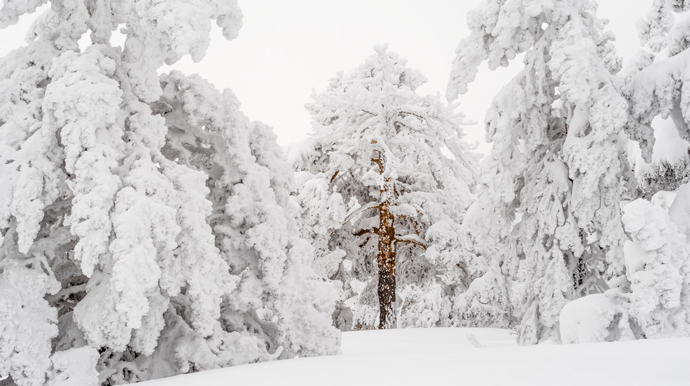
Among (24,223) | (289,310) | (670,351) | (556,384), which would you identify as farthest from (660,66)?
(24,223)

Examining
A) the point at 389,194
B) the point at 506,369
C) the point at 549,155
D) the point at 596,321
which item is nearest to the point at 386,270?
the point at 389,194

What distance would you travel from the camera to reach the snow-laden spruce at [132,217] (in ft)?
16.2

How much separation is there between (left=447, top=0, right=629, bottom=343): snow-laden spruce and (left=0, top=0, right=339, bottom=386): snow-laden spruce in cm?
480

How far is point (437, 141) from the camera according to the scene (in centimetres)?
1622

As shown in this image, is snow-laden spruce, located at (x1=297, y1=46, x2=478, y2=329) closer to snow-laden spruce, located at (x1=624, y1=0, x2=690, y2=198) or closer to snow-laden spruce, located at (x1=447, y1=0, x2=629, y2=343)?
snow-laden spruce, located at (x1=447, y1=0, x2=629, y2=343)

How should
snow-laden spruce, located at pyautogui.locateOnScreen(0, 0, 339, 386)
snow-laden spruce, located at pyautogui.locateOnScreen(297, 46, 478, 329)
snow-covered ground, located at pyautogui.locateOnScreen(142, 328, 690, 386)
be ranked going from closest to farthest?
snow-covered ground, located at pyautogui.locateOnScreen(142, 328, 690, 386) < snow-laden spruce, located at pyautogui.locateOnScreen(0, 0, 339, 386) < snow-laden spruce, located at pyautogui.locateOnScreen(297, 46, 478, 329)

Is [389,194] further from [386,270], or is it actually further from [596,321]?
[596,321]

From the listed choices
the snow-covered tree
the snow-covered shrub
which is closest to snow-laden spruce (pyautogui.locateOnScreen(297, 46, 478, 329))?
the snow-covered shrub

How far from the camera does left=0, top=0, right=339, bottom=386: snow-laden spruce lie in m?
4.93

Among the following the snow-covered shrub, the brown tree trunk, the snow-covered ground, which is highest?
the brown tree trunk

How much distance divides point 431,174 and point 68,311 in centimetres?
1201

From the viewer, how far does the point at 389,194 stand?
618 inches

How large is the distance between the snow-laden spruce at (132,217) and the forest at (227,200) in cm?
2

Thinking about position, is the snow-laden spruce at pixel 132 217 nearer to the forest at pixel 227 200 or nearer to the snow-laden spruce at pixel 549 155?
the forest at pixel 227 200
